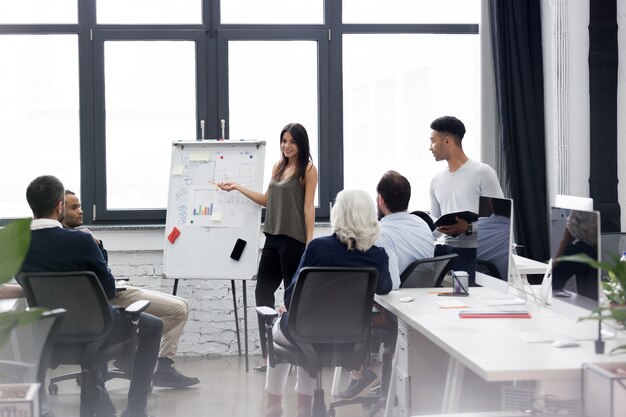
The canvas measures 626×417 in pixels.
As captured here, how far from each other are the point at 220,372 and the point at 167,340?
57 cm

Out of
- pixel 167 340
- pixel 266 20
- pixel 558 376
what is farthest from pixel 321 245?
pixel 266 20

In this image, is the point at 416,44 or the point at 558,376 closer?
the point at 558,376

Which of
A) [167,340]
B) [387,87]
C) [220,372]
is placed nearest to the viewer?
[167,340]

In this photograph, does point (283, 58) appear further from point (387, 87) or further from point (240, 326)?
point (240, 326)

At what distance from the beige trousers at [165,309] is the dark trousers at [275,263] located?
1.91ft

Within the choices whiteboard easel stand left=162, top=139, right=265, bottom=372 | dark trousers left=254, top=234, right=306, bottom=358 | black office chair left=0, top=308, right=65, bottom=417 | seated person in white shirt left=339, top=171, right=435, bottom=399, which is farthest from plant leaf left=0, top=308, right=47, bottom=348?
whiteboard easel stand left=162, top=139, right=265, bottom=372

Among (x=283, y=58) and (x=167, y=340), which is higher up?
(x=283, y=58)

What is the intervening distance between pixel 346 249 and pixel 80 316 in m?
1.17

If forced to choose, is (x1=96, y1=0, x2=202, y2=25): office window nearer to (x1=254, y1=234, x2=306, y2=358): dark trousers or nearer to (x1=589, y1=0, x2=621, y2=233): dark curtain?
(x1=254, y1=234, x2=306, y2=358): dark trousers

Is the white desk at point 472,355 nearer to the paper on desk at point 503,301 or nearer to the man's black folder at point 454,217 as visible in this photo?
the paper on desk at point 503,301

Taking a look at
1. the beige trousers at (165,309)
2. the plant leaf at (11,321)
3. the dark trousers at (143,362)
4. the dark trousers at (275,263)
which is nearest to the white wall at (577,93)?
the dark trousers at (275,263)

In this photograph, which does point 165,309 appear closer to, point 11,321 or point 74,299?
point 74,299

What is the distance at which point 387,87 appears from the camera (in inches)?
237

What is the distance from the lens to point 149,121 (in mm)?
5883
